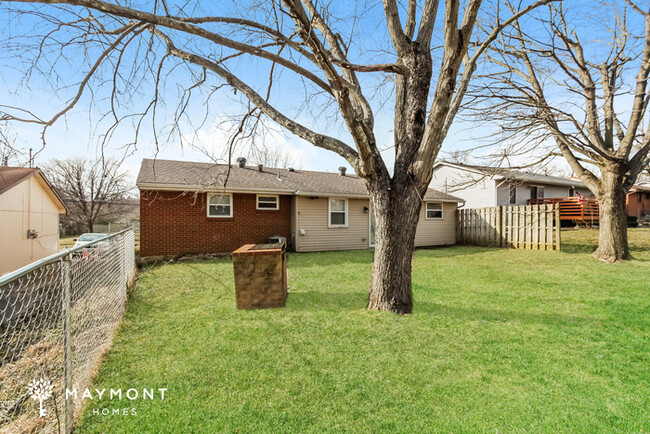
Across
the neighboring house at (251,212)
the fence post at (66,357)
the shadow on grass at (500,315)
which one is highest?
the neighboring house at (251,212)

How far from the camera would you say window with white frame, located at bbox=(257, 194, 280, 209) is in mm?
11367

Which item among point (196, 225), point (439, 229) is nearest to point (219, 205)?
point (196, 225)

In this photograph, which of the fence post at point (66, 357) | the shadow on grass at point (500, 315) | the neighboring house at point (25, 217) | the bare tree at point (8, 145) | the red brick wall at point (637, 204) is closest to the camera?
the fence post at point (66, 357)

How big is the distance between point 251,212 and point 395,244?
7.99 metres

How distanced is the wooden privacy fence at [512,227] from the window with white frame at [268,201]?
9353mm

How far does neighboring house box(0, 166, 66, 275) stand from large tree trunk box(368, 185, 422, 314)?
10.1m

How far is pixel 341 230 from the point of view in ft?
40.7

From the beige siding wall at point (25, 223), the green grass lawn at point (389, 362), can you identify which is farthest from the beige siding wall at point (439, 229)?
the beige siding wall at point (25, 223)

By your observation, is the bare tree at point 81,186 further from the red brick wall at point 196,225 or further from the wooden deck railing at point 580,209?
the wooden deck railing at point 580,209

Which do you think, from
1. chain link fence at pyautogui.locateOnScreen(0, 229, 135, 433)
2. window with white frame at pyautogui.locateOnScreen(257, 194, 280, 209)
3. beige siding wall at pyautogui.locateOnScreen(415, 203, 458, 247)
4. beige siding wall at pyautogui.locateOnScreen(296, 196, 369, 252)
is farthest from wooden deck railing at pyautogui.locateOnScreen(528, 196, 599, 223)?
chain link fence at pyautogui.locateOnScreen(0, 229, 135, 433)

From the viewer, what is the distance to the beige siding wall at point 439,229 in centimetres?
1378

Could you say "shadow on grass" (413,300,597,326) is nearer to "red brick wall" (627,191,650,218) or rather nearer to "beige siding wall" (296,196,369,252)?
"beige siding wall" (296,196,369,252)

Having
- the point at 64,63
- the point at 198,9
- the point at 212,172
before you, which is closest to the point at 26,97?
the point at 64,63

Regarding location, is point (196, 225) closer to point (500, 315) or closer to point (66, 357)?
point (66, 357)
